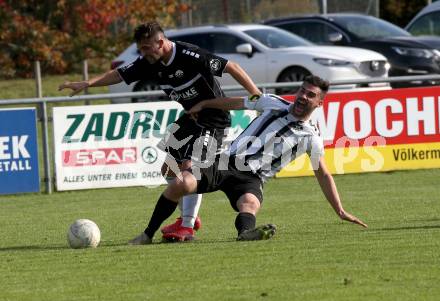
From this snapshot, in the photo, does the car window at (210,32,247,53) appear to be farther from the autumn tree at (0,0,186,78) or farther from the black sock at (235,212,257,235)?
the black sock at (235,212,257,235)

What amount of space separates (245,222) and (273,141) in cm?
76

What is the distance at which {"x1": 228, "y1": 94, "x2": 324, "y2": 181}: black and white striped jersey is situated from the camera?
9.88m

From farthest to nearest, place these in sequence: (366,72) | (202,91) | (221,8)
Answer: (221,8) → (366,72) → (202,91)

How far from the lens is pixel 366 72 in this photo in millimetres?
21406

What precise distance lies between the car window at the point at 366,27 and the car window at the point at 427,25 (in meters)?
1.73

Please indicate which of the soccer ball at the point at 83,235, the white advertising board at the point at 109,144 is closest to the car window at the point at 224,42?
the white advertising board at the point at 109,144

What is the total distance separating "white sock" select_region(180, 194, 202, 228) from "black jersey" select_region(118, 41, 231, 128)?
653 millimetres

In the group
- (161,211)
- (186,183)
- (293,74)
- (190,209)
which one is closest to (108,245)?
(161,211)

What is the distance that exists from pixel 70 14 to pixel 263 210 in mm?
20167

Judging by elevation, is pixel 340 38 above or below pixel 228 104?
below

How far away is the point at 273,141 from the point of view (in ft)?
32.5

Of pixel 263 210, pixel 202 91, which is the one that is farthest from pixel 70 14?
pixel 202 91

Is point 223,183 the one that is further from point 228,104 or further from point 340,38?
point 340,38

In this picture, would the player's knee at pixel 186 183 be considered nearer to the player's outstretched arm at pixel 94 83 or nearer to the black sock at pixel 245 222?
the black sock at pixel 245 222
